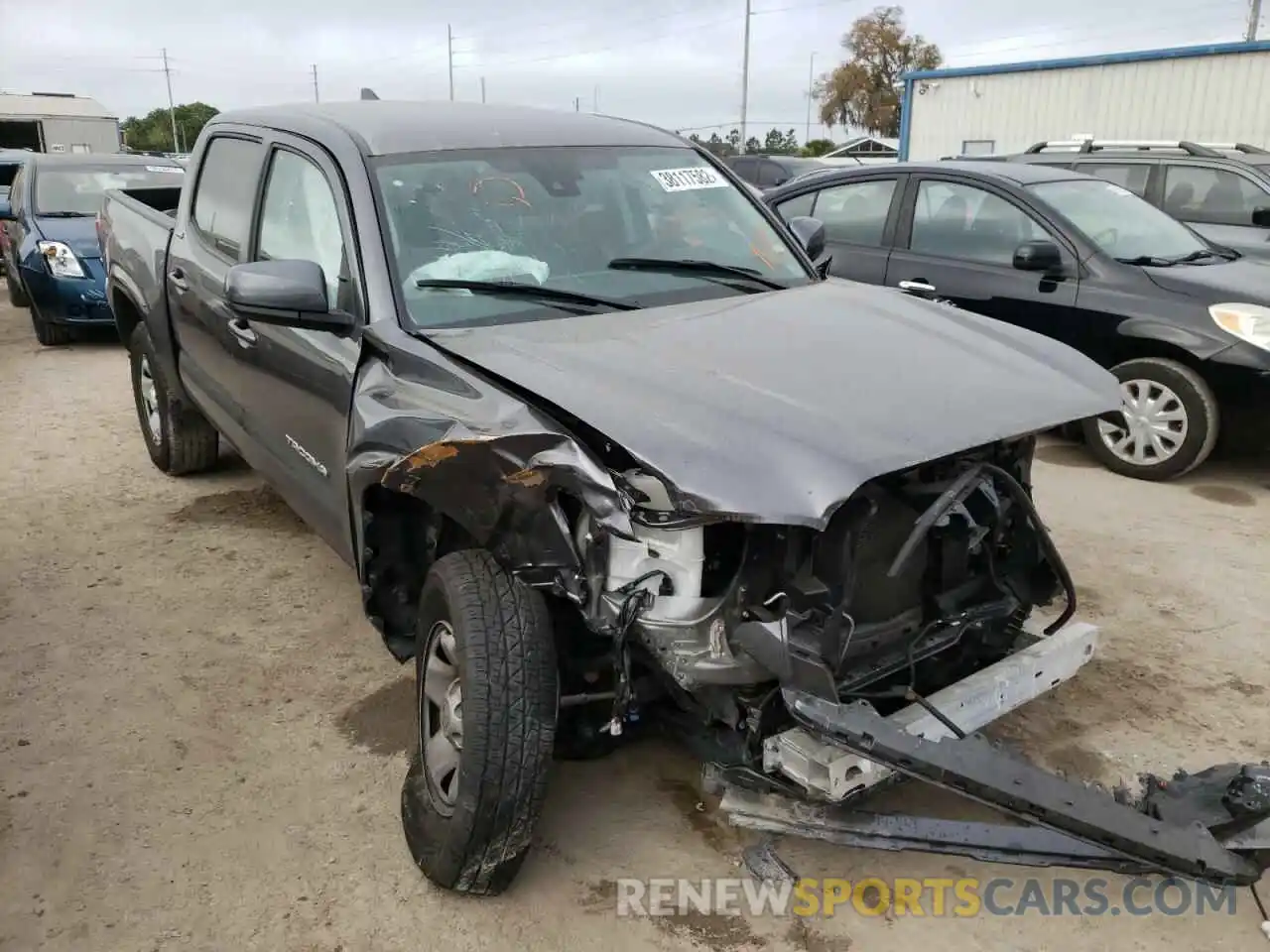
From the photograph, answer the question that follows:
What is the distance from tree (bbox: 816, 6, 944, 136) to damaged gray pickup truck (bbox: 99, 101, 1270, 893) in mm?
50281

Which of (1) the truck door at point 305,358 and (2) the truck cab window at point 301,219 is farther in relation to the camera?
(2) the truck cab window at point 301,219

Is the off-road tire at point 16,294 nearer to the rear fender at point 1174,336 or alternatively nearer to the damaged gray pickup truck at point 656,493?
the damaged gray pickup truck at point 656,493

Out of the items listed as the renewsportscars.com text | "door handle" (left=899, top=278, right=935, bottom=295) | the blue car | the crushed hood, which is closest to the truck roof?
the crushed hood

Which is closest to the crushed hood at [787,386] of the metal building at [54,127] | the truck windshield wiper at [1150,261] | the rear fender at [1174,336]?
the rear fender at [1174,336]

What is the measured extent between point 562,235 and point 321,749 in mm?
1782

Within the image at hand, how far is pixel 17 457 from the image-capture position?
6.23 m

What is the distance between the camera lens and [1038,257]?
225 inches

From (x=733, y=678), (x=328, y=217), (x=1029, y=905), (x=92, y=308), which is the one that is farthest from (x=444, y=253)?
(x=92, y=308)

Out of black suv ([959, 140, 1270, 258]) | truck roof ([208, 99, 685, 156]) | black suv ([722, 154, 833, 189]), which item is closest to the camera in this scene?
truck roof ([208, 99, 685, 156])

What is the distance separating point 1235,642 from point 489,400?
118 inches

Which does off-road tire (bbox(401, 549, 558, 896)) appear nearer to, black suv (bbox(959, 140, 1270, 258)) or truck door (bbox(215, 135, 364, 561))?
truck door (bbox(215, 135, 364, 561))

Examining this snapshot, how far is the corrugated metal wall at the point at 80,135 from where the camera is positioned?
21.7 m

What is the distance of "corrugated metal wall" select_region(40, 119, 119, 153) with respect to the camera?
2170cm

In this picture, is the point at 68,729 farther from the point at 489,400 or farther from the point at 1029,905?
the point at 1029,905
